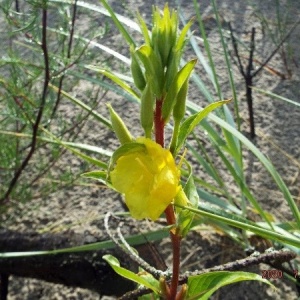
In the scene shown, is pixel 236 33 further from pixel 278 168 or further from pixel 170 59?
pixel 170 59

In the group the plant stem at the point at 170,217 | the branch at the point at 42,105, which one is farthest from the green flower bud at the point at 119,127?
the branch at the point at 42,105

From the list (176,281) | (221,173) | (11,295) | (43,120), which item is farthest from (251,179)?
(176,281)

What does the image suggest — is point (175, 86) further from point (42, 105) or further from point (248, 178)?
point (248, 178)
